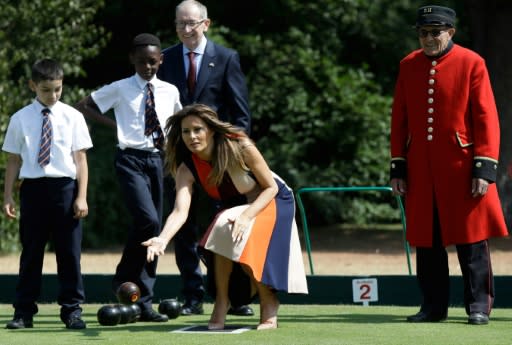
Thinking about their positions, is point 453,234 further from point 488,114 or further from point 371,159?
point 371,159

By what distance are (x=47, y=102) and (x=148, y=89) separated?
0.83 meters

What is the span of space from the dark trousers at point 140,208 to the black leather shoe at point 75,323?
56 cm

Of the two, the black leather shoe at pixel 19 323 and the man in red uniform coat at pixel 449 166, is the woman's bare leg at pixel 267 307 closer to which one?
the man in red uniform coat at pixel 449 166

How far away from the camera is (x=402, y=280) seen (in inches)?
362

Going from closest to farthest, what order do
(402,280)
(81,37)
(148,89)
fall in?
(148,89)
(402,280)
(81,37)

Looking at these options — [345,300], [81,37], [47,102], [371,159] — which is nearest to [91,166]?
[81,37]

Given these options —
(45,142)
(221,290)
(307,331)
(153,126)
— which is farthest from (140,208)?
(307,331)

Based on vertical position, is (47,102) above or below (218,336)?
above

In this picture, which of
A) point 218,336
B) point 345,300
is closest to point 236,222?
point 218,336

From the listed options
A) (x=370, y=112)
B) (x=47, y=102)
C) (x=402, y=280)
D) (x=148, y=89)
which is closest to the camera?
(x=47, y=102)

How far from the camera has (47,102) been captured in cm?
743

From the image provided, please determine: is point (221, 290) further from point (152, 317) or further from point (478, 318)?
point (478, 318)

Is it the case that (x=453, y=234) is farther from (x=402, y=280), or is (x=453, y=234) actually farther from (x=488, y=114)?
(x=402, y=280)

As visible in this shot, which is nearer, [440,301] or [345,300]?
[440,301]
